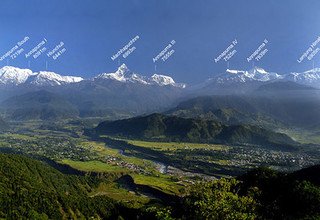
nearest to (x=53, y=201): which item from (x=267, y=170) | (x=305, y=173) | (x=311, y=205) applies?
(x=267, y=170)

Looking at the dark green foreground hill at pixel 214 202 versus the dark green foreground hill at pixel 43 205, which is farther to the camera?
the dark green foreground hill at pixel 43 205

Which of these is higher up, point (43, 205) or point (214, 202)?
point (214, 202)

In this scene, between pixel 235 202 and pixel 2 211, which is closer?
pixel 235 202

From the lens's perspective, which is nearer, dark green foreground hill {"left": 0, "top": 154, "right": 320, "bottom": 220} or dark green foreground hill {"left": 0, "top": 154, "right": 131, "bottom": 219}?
dark green foreground hill {"left": 0, "top": 154, "right": 320, "bottom": 220}

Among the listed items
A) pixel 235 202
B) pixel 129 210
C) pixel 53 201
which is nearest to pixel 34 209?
pixel 53 201

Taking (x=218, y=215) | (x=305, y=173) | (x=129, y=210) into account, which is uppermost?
(x=218, y=215)

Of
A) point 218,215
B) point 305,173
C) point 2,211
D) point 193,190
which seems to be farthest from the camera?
point 305,173

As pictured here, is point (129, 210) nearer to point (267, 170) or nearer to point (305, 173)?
point (267, 170)

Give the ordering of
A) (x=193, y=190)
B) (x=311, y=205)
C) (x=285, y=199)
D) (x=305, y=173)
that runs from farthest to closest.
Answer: (x=305, y=173), (x=285, y=199), (x=311, y=205), (x=193, y=190)

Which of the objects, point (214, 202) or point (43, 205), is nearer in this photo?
point (214, 202)

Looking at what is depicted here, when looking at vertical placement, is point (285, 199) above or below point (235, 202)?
below
